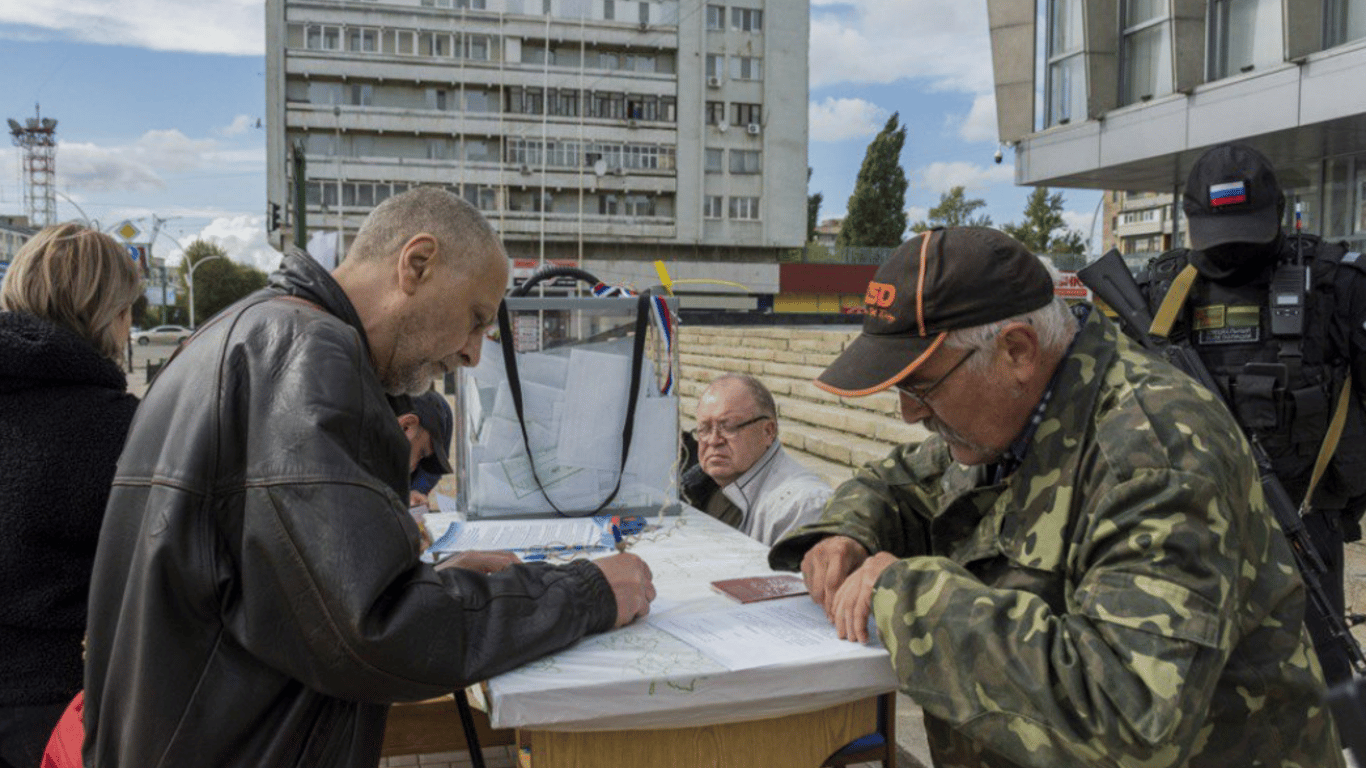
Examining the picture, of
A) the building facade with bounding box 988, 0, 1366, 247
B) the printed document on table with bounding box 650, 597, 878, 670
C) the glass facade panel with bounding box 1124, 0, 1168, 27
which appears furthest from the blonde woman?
the glass facade panel with bounding box 1124, 0, 1168, 27

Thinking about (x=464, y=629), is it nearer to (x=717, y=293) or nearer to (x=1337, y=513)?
(x=1337, y=513)

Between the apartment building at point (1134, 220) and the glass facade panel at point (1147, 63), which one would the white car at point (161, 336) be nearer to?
the glass facade panel at point (1147, 63)

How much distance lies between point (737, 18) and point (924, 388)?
53761mm

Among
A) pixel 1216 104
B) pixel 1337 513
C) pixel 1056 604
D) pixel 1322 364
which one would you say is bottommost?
pixel 1337 513

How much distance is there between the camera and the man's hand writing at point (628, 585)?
1.82 meters

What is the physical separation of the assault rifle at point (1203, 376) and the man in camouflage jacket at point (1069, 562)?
192 cm

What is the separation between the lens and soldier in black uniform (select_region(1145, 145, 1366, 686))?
3.73 metres

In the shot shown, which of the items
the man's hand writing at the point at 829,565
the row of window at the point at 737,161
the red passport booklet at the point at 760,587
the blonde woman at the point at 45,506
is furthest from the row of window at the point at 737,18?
the man's hand writing at the point at 829,565

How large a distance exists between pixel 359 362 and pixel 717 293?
5084cm

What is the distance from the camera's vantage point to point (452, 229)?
1.77 metres

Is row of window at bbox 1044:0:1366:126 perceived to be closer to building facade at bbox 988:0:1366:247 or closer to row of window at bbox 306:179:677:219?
building facade at bbox 988:0:1366:247

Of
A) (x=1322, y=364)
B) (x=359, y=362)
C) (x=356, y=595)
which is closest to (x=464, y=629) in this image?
(x=356, y=595)

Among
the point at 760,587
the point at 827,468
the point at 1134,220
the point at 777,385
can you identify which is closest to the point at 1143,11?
the point at 777,385

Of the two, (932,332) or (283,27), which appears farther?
(283,27)
